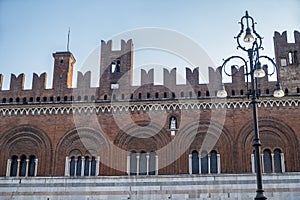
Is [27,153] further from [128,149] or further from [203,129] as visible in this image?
[203,129]

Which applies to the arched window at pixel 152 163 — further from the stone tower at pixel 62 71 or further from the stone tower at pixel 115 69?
the stone tower at pixel 62 71

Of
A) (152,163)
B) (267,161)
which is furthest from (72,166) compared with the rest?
(267,161)

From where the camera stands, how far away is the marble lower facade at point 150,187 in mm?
16875

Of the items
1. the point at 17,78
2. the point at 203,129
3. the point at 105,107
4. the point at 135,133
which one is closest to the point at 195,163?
the point at 203,129

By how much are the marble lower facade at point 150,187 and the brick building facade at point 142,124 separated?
1.06 m

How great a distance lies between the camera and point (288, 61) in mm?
19156

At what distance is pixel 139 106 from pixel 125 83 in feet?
3.85

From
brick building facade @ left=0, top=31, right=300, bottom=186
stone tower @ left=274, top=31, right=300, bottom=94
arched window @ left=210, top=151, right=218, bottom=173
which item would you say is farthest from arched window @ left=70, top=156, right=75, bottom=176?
stone tower @ left=274, top=31, right=300, bottom=94

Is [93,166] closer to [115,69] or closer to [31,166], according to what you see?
[31,166]

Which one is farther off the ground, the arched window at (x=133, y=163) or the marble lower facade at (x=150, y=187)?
the arched window at (x=133, y=163)

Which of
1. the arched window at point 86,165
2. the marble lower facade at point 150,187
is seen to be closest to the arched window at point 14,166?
the marble lower facade at point 150,187

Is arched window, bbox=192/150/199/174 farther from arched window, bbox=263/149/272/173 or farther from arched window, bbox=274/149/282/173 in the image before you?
arched window, bbox=274/149/282/173

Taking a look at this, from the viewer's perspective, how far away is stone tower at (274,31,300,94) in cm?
1881

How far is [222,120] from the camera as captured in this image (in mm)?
18766
